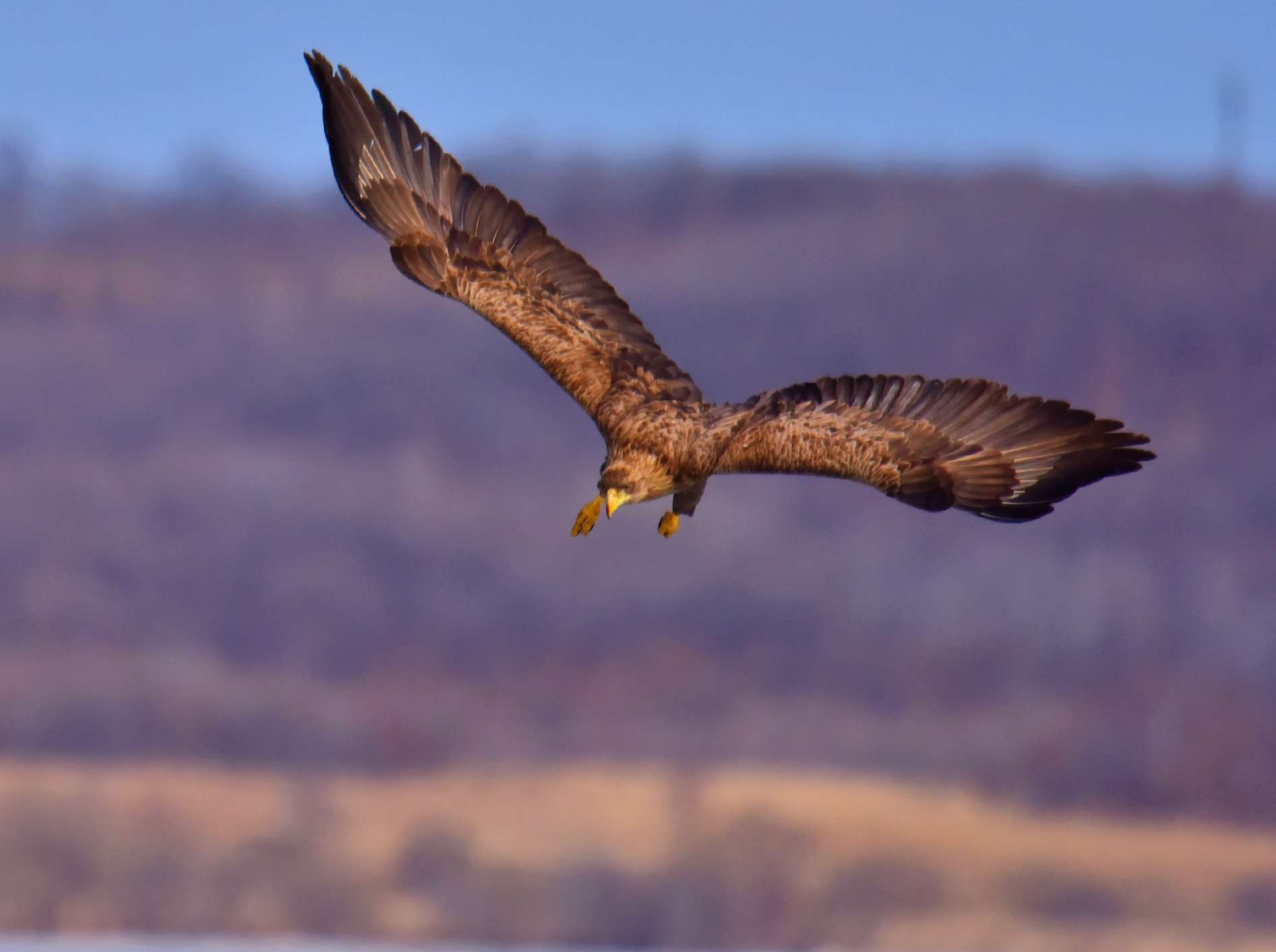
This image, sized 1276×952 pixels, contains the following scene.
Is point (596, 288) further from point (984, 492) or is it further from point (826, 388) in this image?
point (984, 492)

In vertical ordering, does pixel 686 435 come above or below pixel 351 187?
below

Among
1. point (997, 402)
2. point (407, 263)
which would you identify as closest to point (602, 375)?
point (407, 263)

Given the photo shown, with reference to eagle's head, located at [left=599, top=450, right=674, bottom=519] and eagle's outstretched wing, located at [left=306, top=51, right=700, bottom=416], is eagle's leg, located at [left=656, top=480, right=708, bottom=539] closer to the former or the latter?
eagle's head, located at [left=599, top=450, right=674, bottom=519]

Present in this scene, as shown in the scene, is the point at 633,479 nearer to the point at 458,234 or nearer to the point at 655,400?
the point at 655,400

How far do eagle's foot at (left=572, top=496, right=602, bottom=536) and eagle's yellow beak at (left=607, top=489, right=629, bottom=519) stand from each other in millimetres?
73

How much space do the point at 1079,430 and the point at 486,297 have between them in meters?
4.74

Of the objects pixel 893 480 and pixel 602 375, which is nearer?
pixel 893 480

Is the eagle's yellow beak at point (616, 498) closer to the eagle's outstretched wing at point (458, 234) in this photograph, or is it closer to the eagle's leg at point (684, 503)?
the eagle's leg at point (684, 503)

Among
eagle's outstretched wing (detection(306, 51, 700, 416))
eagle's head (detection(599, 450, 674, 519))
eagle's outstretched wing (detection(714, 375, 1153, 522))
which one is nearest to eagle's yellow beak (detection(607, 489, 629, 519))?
eagle's head (detection(599, 450, 674, 519))

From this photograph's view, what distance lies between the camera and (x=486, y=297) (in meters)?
14.4

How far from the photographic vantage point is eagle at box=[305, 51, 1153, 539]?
12344 mm

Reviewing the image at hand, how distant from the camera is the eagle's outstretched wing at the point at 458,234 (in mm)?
14273


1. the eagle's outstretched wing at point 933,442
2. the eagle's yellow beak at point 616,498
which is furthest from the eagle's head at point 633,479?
the eagle's outstretched wing at point 933,442

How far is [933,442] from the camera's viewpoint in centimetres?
1264
